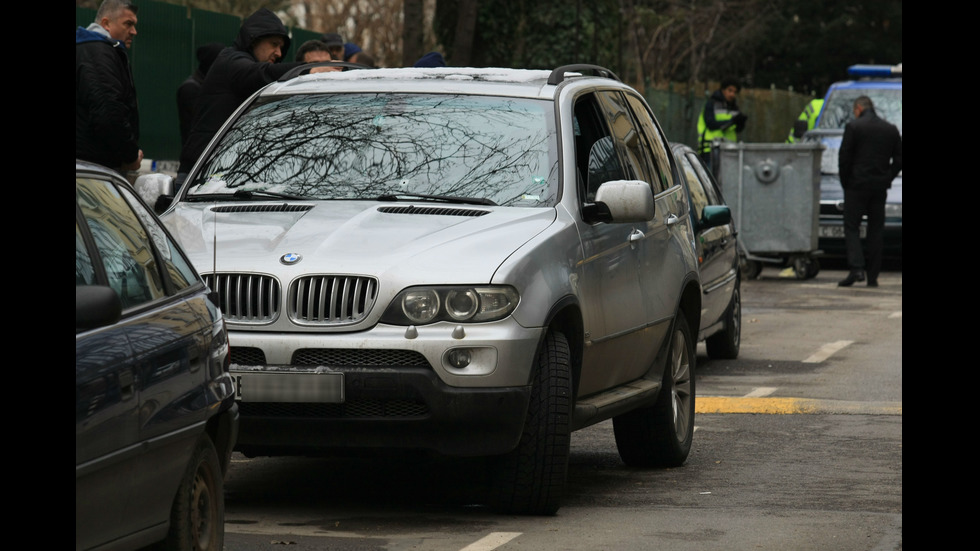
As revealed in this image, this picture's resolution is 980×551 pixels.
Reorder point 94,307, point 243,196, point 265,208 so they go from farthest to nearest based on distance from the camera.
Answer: point 243,196
point 265,208
point 94,307

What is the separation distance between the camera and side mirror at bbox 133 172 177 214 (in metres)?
7.92

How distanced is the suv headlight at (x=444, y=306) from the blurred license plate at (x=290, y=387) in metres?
0.31

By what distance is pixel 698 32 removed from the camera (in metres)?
43.7

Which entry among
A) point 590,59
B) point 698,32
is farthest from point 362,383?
point 698,32

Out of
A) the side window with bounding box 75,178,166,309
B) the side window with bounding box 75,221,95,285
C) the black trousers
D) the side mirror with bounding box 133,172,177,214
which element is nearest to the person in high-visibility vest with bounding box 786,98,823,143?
the black trousers

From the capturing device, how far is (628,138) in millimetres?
8656

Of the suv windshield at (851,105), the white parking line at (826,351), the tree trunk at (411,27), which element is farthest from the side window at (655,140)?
the suv windshield at (851,105)

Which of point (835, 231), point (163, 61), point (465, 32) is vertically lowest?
point (835, 231)

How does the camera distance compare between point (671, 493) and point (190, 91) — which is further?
point (190, 91)

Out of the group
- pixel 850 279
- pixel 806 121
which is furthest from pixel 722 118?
pixel 850 279

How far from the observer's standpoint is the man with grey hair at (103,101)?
32.6ft

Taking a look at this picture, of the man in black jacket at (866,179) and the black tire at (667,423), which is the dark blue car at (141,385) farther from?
the man in black jacket at (866,179)

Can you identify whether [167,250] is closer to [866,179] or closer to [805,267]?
[866,179]

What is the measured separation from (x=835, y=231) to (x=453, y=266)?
16.3 metres
